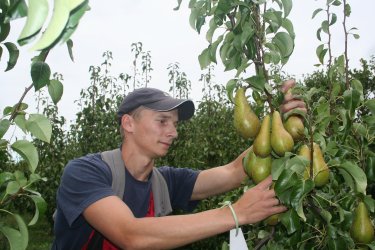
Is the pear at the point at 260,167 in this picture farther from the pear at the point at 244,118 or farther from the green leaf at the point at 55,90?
the green leaf at the point at 55,90

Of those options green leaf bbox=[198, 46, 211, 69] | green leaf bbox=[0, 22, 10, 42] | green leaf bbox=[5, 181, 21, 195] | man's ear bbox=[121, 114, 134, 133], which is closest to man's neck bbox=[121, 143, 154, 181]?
man's ear bbox=[121, 114, 134, 133]

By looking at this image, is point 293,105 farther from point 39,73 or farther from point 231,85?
point 39,73

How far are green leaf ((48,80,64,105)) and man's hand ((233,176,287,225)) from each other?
0.80 meters

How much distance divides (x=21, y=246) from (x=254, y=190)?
2.70ft

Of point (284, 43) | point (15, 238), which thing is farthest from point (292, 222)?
point (15, 238)

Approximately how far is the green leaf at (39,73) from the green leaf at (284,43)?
1.14 meters

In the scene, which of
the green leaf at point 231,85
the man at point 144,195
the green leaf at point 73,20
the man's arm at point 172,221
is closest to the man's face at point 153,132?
the man at point 144,195

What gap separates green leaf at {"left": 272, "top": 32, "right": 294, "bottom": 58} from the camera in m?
1.78

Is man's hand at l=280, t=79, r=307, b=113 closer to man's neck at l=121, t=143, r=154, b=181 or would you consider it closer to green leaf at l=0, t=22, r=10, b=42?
green leaf at l=0, t=22, r=10, b=42

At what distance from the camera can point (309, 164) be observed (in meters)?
1.44

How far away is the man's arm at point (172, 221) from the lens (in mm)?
1572

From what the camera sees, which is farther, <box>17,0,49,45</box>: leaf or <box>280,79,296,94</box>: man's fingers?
<box>280,79,296,94</box>: man's fingers

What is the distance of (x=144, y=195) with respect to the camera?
2496mm

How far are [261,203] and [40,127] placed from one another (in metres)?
0.85
